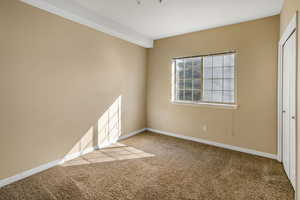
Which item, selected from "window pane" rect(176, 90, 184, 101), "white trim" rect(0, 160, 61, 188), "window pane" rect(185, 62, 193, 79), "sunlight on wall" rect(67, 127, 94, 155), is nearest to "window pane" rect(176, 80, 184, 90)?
"window pane" rect(176, 90, 184, 101)

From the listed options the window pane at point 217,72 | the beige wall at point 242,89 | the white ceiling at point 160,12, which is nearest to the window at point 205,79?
the window pane at point 217,72

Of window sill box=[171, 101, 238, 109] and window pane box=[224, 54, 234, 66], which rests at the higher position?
window pane box=[224, 54, 234, 66]

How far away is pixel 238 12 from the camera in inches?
113

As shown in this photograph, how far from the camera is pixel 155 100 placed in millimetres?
4629

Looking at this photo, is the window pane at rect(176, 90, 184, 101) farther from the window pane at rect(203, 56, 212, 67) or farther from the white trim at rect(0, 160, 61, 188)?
the white trim at rect(0, 160, 61, 188)

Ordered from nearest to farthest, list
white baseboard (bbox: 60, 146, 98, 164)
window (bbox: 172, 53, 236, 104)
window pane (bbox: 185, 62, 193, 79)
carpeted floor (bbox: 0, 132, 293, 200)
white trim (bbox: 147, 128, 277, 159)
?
carpeted floor (bbox: 0, 132, 293, 200)
white baseboard (bbox: 60, 146, 98, 164)
white trim (bbox: 147, 128, 277, 159)
window (bbox: 172, 53, 236, 104)
window pane (bbox: 185, 62, 193, 79)

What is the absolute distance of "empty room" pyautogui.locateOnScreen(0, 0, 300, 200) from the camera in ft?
6.80

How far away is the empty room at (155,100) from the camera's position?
2072 mm

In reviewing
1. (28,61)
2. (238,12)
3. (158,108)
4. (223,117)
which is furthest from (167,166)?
(238,12)

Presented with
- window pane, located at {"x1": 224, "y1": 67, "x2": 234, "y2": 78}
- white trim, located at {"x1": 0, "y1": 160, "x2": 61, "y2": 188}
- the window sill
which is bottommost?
white trim, located at {"x1": 0, "y1": 160, "x2": 61, "y2": 188}

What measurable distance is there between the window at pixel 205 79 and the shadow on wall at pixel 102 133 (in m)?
1.66

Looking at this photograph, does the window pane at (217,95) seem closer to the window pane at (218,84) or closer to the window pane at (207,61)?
the window pane at (218,84)

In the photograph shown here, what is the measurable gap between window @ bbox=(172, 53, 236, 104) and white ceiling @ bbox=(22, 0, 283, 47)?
30.3 inches

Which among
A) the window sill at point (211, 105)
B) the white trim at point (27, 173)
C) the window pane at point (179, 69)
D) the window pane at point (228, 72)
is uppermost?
the window pane at point (179, 69)
